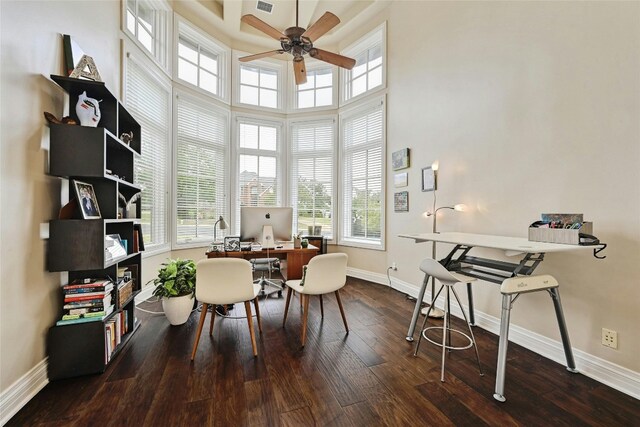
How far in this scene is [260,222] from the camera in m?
3.21

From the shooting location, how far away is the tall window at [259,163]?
5035 mm

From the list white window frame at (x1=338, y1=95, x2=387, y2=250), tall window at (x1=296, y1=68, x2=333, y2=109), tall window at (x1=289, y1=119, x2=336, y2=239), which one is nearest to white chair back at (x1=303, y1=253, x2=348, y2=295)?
white window frame at (x1=338, y1=95, x2=387, y2=250)

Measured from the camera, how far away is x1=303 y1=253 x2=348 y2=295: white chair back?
7.54 ft

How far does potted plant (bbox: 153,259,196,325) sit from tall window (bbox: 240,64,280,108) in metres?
3.61

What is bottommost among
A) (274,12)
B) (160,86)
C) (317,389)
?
(317,389)

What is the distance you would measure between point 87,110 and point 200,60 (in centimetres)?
325

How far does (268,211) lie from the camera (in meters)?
3.25

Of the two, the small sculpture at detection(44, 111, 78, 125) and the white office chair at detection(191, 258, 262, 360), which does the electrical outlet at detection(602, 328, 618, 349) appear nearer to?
the white office chair at detection(191, 258, 262, 360)

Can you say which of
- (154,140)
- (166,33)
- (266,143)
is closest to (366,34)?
(266,143)

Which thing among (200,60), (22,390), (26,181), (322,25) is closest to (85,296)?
(22,390)

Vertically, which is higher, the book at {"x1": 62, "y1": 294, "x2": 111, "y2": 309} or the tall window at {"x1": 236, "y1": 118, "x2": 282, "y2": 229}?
the tall window at {"x1": 236, "y1": 118, "x2": 282, "y2": 229}

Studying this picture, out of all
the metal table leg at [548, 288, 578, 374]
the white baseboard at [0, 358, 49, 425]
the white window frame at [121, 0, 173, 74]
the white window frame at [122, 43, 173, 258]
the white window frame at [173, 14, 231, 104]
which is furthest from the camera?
the white window frame at [173, 14, 231, 104]

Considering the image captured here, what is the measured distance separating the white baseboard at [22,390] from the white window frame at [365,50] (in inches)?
195

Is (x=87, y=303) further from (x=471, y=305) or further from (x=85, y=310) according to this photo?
(x=471, y=305)
